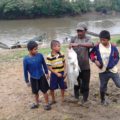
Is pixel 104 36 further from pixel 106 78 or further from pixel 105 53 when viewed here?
pixel 106 78

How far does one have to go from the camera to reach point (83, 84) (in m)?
5.71

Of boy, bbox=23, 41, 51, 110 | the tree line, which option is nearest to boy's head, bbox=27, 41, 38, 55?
boy, bbox=23, 41, 51, 110

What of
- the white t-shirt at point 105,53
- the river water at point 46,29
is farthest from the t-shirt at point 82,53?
the river water at point 46,29

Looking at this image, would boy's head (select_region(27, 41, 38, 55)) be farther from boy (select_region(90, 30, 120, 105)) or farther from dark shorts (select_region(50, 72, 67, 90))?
boy (select_region(90, 30, 120, 105))

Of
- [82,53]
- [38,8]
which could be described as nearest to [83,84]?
[82,53]

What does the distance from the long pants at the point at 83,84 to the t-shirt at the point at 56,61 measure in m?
0.37

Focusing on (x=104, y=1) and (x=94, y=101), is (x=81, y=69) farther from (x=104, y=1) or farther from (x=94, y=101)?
(x=104, y=1)

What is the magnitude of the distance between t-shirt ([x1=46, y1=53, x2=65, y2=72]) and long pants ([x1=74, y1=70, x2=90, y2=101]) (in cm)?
37

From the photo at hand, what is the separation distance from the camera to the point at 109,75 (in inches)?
217

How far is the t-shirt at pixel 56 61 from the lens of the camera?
5531mm

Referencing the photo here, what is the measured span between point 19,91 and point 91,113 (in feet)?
6.47

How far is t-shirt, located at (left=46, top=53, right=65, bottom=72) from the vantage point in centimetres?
553

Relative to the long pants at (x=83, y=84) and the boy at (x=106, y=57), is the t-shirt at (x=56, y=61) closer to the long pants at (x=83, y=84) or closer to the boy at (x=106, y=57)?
the long pants at (x=83, y=84)

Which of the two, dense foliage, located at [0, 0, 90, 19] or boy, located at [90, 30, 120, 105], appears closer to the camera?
boy, located at [90, 30, 120, 105]
